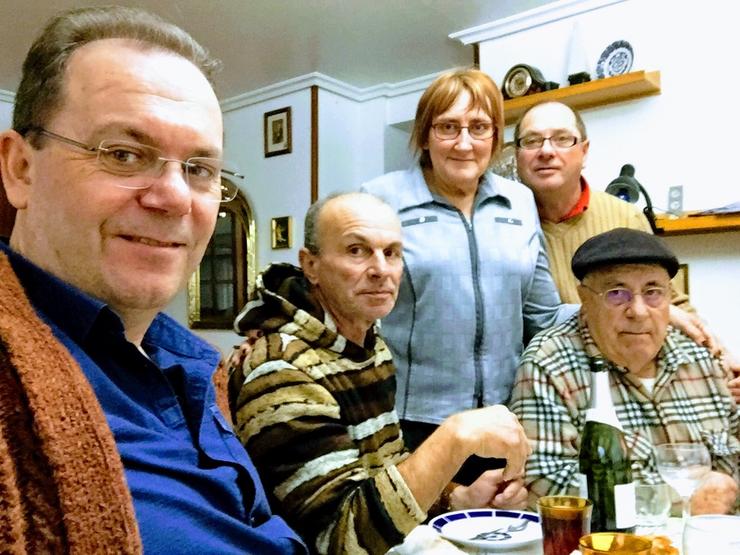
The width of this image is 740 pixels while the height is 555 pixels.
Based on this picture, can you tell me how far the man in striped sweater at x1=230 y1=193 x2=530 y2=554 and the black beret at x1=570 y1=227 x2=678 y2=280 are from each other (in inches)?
19.3

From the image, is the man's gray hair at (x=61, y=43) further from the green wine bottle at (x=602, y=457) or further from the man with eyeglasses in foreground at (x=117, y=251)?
the green wine bottle at (x=602, y=457)

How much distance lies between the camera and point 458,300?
1759 millimetres

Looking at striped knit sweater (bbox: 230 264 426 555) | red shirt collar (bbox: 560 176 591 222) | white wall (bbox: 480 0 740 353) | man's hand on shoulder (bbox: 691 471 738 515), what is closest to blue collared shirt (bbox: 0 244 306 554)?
striped knit sweater (bbox: 230 264 426 555)

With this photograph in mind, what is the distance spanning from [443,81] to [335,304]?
2.43ft

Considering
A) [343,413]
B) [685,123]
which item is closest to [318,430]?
[343,413]

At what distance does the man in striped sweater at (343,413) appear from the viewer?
46.1 inches

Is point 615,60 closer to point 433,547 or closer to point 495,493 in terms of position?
point 495,493

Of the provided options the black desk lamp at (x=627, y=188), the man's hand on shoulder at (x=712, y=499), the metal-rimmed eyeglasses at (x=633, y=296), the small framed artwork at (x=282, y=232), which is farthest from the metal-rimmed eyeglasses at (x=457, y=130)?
the small framed artwork at (x=282, y=232)

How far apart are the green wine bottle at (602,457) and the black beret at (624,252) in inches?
13.9

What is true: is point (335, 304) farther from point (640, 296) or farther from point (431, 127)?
point (640, 296)

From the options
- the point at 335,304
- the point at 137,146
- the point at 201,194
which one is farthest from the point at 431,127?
the point at 137,146

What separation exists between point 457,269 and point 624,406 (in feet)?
1.78

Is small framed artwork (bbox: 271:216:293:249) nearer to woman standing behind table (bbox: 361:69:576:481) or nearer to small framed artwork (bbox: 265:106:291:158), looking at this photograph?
small framed artwork (bbox: 265:106:291:158)

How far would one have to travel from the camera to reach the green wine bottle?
1261mm
